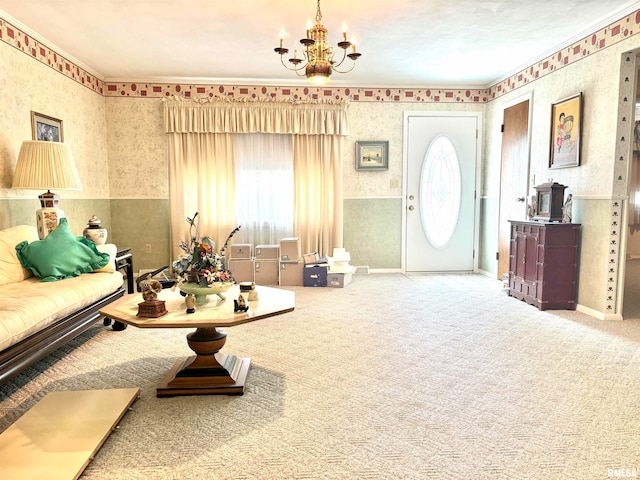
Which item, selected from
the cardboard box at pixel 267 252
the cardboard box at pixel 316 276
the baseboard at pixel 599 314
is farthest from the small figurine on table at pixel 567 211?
the cardboard box at pixel 267 252

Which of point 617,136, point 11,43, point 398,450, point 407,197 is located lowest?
point 398,450

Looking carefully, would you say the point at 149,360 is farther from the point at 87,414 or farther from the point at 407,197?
the point at 407,197

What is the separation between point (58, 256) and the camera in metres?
3.19

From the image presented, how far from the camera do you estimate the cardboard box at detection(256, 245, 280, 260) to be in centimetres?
526

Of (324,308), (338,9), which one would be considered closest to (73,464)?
(324,308)

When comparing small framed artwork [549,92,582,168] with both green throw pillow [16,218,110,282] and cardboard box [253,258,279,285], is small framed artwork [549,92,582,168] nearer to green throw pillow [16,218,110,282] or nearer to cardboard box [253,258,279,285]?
cardboard box [253,258,279,285]

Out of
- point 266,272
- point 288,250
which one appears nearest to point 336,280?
point 288,250

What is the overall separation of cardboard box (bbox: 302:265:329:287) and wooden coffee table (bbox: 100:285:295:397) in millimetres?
2607

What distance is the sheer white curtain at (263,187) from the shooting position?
5582mm

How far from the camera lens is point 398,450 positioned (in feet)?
5.92

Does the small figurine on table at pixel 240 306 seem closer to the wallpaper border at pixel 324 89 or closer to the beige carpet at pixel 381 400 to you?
the beige carpet at pixel 381 400

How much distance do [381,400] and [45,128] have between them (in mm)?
4030

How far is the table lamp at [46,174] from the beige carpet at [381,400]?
3.63 ft

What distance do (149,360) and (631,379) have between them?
3.06 metres
